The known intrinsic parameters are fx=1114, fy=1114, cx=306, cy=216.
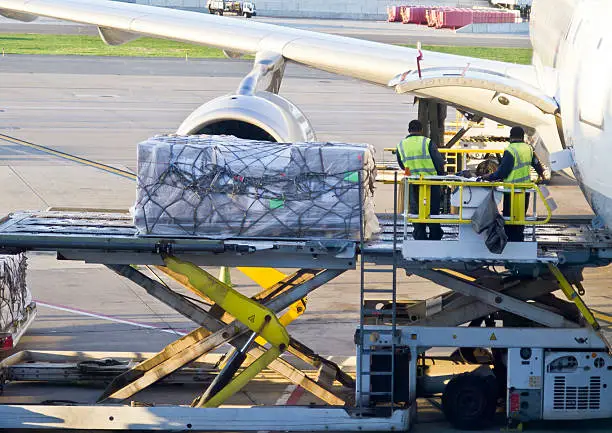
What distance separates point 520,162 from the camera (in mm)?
11469

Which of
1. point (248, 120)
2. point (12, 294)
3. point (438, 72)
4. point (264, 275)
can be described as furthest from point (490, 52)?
point (12, 294)

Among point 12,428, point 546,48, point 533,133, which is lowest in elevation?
point 12,428

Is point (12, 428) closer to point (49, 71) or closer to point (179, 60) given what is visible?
point (49, 71)

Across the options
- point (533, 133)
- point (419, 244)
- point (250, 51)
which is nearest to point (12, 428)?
point (419, 244)

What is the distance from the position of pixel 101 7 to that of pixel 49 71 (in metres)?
29.8

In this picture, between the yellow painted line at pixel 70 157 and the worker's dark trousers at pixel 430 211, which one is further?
the yellow painted line at pixel 70 157

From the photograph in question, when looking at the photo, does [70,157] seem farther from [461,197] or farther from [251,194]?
[461,197]

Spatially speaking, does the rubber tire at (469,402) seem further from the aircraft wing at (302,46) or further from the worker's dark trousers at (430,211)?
the aircraft wing at (302,46)

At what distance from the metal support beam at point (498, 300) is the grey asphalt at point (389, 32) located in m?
57.7

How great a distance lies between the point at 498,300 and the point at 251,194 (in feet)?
9.29

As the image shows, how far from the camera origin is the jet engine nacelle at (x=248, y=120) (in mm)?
14586

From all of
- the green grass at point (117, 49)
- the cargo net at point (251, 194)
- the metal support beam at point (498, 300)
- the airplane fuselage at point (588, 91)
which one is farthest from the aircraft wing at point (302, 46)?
the green grass at point (117, 49)

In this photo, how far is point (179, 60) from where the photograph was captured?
5725 centimetres

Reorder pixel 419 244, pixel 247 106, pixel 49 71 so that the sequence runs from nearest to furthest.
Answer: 1. pixel 419 244
2. pixel 247 106
3. pixel 49 71
